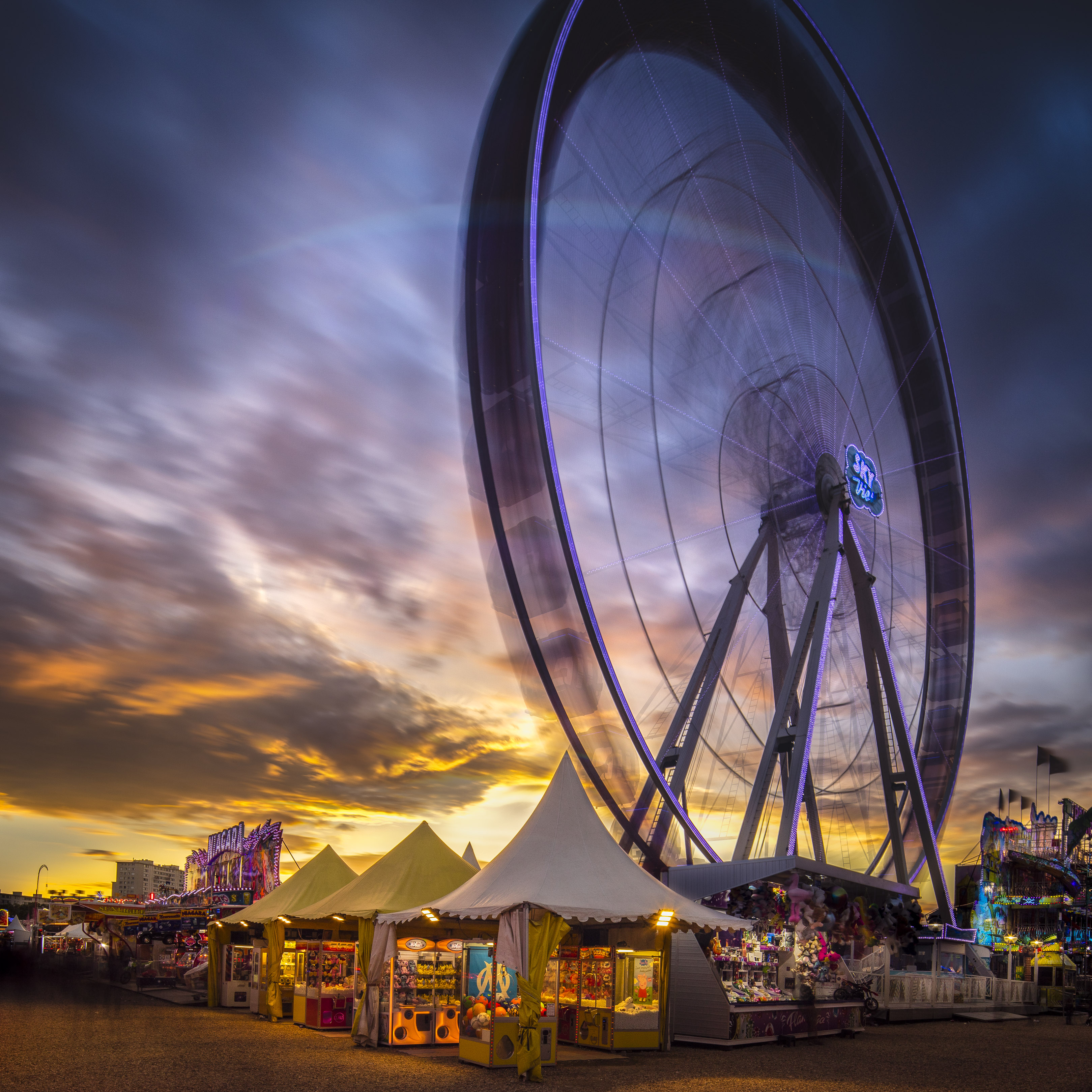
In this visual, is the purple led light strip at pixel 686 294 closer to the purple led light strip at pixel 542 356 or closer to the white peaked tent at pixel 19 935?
the purple led light strip at pixel 542 356

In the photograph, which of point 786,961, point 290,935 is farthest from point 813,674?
point 290,935

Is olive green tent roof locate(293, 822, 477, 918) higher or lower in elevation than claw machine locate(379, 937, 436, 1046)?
higher

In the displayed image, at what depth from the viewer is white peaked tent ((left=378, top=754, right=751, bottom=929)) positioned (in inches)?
573

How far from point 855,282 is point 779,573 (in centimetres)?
1011

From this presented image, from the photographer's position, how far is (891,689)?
2544 cm

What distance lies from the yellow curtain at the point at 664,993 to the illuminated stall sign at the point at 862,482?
39.5 feet

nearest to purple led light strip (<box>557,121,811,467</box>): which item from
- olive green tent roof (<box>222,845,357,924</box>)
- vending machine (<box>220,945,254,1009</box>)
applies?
olive green tent roof (<box>222,845,357,924</box>)

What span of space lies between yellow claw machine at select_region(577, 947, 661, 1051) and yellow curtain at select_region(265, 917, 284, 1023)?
24.4 feet

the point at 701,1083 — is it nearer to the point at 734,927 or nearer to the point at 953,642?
the point at 734,927

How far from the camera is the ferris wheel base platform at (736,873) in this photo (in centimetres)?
2005

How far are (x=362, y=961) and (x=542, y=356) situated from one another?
33.4ft

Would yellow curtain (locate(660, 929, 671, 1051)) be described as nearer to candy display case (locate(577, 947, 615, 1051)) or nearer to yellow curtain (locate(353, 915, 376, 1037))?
candy display case (locate(577, 947, 615, 1051))

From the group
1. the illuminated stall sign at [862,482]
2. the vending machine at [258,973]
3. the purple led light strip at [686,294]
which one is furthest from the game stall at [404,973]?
the illuminated stall sign at [862,482]

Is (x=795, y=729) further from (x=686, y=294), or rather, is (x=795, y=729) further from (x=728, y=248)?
(x=728, y=248)
